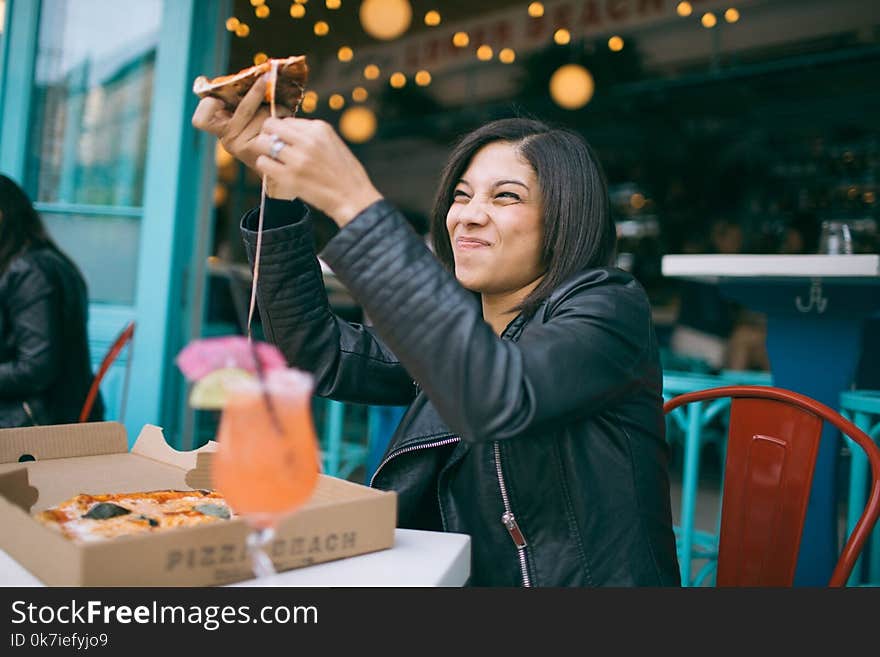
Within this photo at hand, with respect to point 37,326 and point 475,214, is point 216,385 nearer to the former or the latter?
point 475,214

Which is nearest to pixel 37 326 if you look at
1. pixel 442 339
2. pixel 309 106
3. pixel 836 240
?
pixel 442 339

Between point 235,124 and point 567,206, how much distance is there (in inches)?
20.8

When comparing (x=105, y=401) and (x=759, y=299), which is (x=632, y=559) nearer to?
(x=759, y=299)

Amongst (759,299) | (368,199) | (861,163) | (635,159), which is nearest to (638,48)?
(635,159)

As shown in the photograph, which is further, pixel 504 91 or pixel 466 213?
pixel 504 91

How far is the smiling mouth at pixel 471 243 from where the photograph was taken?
4.19ft

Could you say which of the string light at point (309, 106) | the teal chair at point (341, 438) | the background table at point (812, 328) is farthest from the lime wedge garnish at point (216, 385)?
the string light at point (309, 106)

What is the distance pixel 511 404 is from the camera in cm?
85

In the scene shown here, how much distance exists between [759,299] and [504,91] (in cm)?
596

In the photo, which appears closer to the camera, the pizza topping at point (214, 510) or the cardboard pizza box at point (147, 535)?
the cardboard pizza box at point (147, 535)

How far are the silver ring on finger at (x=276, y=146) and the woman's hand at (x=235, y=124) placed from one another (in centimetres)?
23

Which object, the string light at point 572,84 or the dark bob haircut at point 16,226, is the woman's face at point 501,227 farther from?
the string light at point 572,84

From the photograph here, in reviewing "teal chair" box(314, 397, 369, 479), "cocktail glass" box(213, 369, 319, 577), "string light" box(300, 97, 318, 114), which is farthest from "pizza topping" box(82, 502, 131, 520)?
"string light" box(300, 97, 318, 114)

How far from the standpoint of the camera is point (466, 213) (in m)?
1.28
